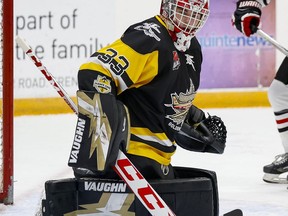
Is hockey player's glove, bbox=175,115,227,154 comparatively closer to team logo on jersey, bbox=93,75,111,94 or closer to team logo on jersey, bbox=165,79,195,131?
team logo on jersey, bbox=165,79,195,131

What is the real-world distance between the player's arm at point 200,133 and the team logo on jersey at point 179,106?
11cm

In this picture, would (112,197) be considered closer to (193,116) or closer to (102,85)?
(102,85)

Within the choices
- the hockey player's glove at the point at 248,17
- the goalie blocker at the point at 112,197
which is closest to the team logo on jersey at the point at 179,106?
the goalie blocker at the point at 112,197

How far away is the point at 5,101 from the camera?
367 cm

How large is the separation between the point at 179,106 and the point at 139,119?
137 millimetres

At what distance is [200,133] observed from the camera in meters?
2.94

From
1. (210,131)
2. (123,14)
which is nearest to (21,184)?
(210,131)

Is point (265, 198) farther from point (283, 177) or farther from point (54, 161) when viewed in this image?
point (54, 161)

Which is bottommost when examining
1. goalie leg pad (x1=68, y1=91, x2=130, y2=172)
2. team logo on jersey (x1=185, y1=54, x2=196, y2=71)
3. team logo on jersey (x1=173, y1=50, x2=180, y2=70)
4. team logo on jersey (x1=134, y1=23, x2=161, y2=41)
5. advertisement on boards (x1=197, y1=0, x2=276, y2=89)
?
advertisement on boards (x1=197, y1=0, x2=276, y2=89)

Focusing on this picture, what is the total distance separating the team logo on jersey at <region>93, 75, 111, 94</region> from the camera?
2436 mm

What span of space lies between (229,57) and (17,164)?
2409 mm

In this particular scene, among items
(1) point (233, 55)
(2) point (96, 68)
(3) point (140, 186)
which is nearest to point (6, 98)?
(2) point (96, 68)

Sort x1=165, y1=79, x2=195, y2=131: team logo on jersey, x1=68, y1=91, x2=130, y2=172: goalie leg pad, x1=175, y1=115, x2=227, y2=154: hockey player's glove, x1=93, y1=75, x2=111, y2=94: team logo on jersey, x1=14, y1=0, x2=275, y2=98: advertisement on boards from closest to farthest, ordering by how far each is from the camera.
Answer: x1=68, y1=91, x2=130, y2=172: goalie leg pad
x1=93, y1=75, x2=111, y2=94: team logo on jersey
x1=165, y1=79, x2=195, y2=131: team logo on jersey
x1=175, y1=115, x2=227, y2=154: hockey player's glove
x1=14, y1=0, x2=275, y2=98: advertisement on boards

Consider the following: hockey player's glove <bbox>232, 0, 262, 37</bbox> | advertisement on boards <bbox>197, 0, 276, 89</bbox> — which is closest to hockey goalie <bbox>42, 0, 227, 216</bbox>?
hockey player's glove <bbox>232, 0, 262, 37</bbox>
